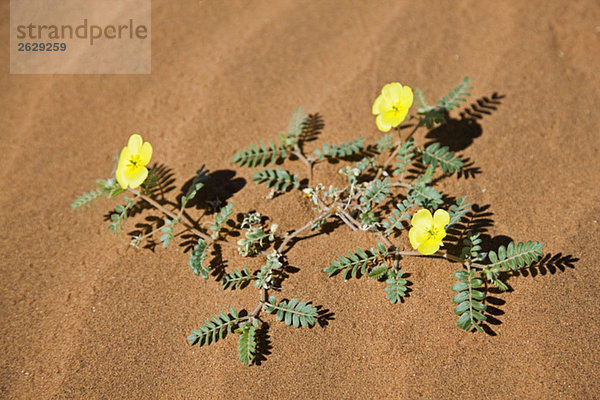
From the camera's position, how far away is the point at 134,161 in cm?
203

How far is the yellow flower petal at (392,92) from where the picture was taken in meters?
2.13

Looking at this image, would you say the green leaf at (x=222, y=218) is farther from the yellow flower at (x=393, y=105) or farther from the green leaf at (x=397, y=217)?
the yellow flower at (x=393, y=105)

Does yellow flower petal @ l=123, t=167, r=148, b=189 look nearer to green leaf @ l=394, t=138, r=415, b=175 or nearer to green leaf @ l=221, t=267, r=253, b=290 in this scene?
green leaf @ l=221, t=267, r=253, b=290

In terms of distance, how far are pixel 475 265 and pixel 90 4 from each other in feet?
12.1

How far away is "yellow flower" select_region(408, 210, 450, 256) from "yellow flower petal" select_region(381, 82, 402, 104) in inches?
26.0

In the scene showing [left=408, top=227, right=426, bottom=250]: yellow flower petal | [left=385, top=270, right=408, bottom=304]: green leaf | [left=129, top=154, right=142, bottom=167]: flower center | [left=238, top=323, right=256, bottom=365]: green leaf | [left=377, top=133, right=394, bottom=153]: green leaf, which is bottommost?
[left=238, top=323, right=256, bottom=365]: green leaf

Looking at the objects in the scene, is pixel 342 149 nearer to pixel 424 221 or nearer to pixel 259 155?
pixel 259 155

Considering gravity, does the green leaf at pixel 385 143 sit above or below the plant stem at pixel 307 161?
above

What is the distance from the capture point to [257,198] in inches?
92.7

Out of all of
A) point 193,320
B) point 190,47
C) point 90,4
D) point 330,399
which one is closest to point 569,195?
point 330,399

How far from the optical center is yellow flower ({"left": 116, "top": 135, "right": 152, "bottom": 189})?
2.00 meters

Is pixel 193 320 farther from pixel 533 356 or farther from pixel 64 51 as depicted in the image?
pixel 64 51

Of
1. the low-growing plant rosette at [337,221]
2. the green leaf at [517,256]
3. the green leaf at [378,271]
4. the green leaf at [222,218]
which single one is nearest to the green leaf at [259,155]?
the low-growing plant rosette at [337,221]

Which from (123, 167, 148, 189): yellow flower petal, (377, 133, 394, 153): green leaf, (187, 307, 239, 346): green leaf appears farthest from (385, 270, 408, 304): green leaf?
(123, 167, 148, 189): yellow flower petal
